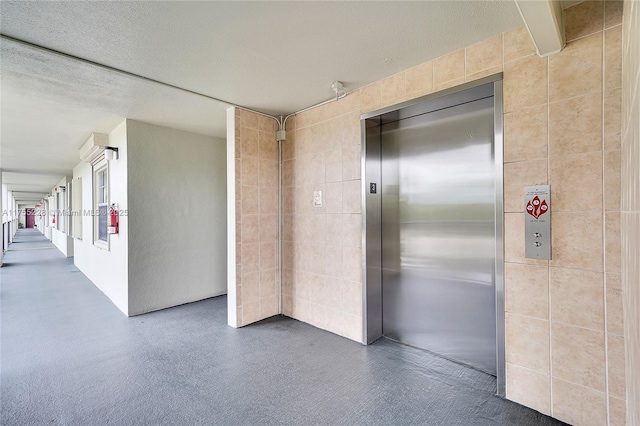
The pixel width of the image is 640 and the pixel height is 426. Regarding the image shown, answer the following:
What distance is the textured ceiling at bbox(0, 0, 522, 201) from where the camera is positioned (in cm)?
167

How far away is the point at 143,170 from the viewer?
373 centimetres

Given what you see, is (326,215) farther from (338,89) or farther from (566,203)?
(566,203)

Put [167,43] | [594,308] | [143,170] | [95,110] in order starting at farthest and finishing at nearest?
[143,170] < [95,110] < [167,43] < [594,308]

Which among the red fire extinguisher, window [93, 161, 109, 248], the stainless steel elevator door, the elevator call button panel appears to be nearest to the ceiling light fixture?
the stainless steel elevator door

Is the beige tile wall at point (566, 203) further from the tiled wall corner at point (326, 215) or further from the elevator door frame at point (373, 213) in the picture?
the tiled wall corner at point (326, 215)

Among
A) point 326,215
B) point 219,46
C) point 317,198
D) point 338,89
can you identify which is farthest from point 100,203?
point 338,89

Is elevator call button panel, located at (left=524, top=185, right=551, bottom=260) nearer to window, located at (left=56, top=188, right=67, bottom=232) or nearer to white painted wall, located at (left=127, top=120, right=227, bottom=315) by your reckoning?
white painted wall, located at (left=127, top=120, right=227, bottom=315)

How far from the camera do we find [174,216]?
13.3ft

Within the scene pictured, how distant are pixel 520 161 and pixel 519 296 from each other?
0.87 m

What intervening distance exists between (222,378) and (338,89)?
261cm

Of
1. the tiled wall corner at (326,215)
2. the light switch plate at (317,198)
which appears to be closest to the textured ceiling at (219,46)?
the tiled wall corner at (326,215)

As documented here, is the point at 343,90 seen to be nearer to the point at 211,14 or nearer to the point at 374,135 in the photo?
the point at 374,135

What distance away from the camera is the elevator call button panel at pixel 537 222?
1.76m

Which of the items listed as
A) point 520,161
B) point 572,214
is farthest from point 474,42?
point 572,214
